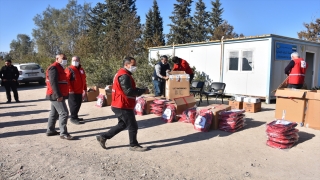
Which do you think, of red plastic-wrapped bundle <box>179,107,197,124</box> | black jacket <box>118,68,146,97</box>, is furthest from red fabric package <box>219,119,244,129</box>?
black jacket <box>118,68,146,97</box>

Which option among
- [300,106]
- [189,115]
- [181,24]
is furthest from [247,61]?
[181,24]

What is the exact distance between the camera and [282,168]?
Result: 4.07 metres

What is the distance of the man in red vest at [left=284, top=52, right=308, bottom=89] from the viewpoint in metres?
7.35

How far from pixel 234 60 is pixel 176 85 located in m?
4.36

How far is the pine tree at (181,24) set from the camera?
38.1 metres

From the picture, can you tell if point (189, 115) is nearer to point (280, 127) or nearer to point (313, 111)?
point (280, 127)

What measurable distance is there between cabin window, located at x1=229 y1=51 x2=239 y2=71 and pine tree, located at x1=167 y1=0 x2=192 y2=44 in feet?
87.6

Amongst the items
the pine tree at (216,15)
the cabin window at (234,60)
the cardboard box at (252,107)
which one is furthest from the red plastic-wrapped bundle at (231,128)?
the pine tree at (216,15)

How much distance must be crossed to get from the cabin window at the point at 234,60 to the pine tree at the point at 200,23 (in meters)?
27.6

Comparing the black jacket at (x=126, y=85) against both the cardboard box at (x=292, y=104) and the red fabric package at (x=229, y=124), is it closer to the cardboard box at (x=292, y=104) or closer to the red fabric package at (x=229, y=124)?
the red fabric package at (x=229, y=124)

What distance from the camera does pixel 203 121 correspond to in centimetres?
606

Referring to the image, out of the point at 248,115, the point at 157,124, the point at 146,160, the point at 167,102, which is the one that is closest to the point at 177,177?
the point at 146,160

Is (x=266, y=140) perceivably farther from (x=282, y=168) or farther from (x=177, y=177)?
(x=177, y=177)

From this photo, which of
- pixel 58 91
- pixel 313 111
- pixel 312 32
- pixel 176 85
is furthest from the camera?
pixel 312 32
